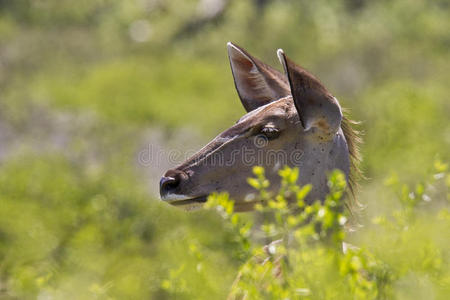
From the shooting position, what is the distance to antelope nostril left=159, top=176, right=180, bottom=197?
165 inches

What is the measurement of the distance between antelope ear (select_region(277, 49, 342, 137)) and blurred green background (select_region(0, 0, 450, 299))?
638mm

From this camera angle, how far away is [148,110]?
26062mm

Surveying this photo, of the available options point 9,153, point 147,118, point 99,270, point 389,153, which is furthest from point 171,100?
point 99,270

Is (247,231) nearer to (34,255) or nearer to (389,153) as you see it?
(34,255)

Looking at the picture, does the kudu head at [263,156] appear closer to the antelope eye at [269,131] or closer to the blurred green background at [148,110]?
the antelope eye at [269,131]

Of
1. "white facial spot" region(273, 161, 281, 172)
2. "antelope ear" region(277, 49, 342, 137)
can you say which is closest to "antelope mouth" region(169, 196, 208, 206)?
"white facial spot" region(273, 161, 281, 172)

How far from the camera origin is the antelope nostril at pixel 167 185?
4191mm

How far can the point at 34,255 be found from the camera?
877 cm

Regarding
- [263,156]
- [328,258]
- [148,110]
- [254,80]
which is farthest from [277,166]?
[148,110]

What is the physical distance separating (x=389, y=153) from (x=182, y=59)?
18.2 metres

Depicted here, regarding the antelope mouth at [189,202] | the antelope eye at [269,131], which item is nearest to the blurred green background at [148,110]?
the antelope mouth at [189,202]

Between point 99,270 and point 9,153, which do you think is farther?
point 9,153

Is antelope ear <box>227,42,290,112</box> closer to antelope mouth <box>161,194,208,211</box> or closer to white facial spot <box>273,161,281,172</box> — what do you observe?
white facial spot <box>273,161,281,172</box>

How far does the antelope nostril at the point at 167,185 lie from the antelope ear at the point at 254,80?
41.5 inches
